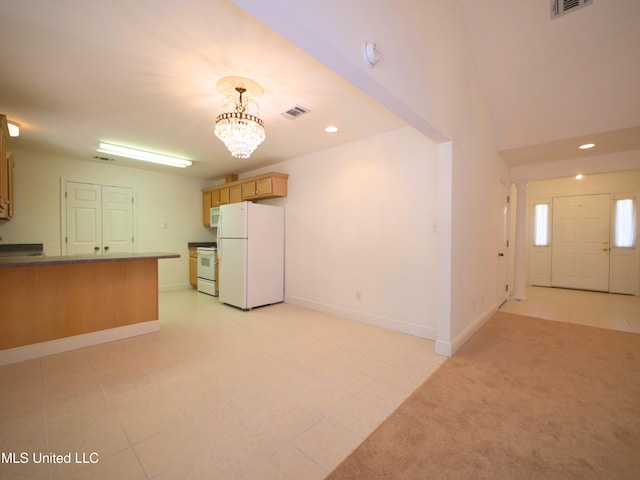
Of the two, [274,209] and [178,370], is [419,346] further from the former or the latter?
[274,209]

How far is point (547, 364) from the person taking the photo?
2.54 m

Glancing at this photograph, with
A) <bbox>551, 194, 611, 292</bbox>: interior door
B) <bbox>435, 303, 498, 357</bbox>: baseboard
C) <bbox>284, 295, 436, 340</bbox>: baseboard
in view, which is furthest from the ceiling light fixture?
<bbox>551, 194, 611, 292</bbox>: interior door

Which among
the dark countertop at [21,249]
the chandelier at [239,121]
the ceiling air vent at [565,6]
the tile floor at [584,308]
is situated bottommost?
the tile floor at [584,308]

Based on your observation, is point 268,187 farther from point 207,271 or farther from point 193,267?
point 193,267

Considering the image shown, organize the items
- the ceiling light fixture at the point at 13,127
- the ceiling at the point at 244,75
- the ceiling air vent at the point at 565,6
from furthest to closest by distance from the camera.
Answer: the ceiling light fixture at the point at 13,127 → the ceiling air vent at the point at 565,6 → the ceiling at the point at 244,75

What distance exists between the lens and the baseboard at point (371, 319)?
3195 millimetres

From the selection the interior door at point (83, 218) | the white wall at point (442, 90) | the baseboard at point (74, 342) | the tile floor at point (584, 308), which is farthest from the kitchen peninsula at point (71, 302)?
the tile floor at point (584, 308)

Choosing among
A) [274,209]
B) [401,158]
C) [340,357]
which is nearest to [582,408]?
[340,357]

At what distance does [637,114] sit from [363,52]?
355 cm

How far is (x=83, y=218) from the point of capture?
15.8ft

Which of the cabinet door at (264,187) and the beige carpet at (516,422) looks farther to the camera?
the cabinet door at (264,187)

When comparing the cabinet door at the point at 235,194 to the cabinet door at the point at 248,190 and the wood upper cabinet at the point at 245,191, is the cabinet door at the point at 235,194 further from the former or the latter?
the cabinet door at the point at 248,190

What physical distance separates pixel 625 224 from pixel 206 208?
8798 mm

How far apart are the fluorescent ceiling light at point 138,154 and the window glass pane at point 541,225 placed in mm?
7770
